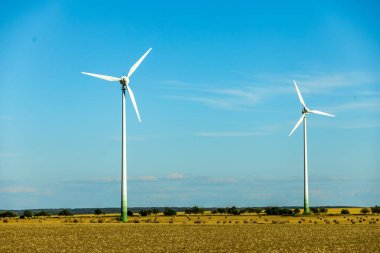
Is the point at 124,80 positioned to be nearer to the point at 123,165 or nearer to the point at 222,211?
the point at 123,165

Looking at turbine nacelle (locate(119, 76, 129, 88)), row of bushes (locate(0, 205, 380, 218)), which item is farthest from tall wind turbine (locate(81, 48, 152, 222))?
row of bushes (locate(0, 205, 380, 218))

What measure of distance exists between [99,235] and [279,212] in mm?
89835

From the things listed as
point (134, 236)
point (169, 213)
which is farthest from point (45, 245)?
point (169, 213)

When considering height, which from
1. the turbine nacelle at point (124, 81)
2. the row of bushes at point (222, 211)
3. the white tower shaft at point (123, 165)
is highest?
the turbine nacelle at point (124, 81)

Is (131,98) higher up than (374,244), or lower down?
higher up

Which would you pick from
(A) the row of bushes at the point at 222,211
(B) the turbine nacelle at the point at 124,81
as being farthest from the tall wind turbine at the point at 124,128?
(A) the row of bushes at the point at 222,211

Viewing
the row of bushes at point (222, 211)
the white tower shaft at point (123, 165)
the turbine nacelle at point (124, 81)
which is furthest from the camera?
the row of bushes at point (222, 211)

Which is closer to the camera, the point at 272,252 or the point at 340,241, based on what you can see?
the point at 272,252

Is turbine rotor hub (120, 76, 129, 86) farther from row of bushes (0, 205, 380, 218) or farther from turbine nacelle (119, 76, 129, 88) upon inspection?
row of bushes (0, 205, 380, 218)

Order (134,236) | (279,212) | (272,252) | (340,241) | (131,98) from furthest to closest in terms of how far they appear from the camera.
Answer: (279,212) → (131,98) → (134,236) → (340,241) → (272,252)

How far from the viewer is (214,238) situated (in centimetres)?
6147

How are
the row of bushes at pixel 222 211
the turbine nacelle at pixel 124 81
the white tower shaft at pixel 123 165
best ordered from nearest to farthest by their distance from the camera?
the white tower shaft at pixel 123 165 → the turbine nacelle at pixel 124 81 → the row of bushes at pixel 222 211

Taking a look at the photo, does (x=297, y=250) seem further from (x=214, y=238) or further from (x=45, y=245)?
(x=45, y=245)

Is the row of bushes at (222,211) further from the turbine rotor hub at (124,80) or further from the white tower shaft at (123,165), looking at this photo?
the turbine rotor hub at (124,80)
